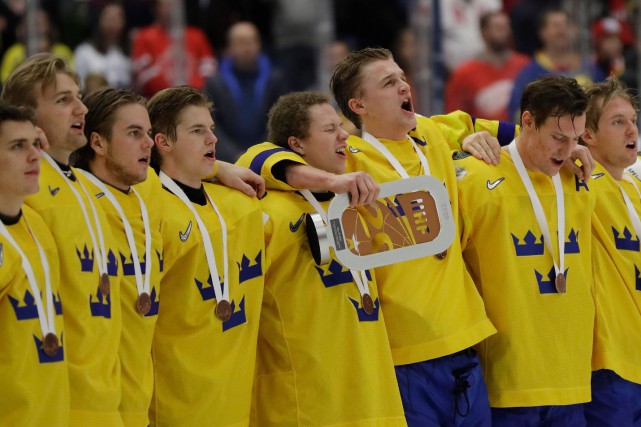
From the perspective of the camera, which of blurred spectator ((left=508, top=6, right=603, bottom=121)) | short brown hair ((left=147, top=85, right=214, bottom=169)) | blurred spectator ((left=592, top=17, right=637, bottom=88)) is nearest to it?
short brown hair ((left=147, top=85, right=214, bottom=169))

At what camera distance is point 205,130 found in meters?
5.52

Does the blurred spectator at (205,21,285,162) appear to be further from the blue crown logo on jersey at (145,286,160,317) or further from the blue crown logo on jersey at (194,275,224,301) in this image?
the blue crown logo on jersey at (145,286,160,317)

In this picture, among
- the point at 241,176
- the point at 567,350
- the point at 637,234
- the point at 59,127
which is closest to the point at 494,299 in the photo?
the point at 567,350

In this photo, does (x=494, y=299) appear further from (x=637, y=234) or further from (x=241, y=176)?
(x=241, y=176)

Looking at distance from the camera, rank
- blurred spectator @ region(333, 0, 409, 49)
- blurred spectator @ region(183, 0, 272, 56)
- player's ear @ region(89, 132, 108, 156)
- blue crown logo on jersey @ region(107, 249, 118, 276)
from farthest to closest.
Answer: blurred spectator @ region(333, 0, 409, 49) < blurred spectator @ region(183, 0, 272, 56) < player's ear @ region(89, 132, 108, 156) < blue crown logo on jersey @ region(107, 249, 118, 276)

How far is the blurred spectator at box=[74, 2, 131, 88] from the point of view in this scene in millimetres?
10820

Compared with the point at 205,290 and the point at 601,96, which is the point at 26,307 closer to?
the point at 205,290

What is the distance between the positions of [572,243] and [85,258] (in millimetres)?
2536

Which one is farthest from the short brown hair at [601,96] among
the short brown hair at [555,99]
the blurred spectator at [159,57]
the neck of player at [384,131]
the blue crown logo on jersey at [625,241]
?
the blurred spectator at [159,57]

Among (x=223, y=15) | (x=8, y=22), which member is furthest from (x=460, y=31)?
(x=8, y=22)

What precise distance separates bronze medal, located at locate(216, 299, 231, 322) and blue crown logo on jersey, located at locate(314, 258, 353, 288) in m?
0.48

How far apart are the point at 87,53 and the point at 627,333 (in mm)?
6407

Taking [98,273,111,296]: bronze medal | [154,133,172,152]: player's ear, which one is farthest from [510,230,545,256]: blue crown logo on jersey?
[98,273,111,296]: bronze medal

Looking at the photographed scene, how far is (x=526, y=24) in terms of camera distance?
12.2 meters
